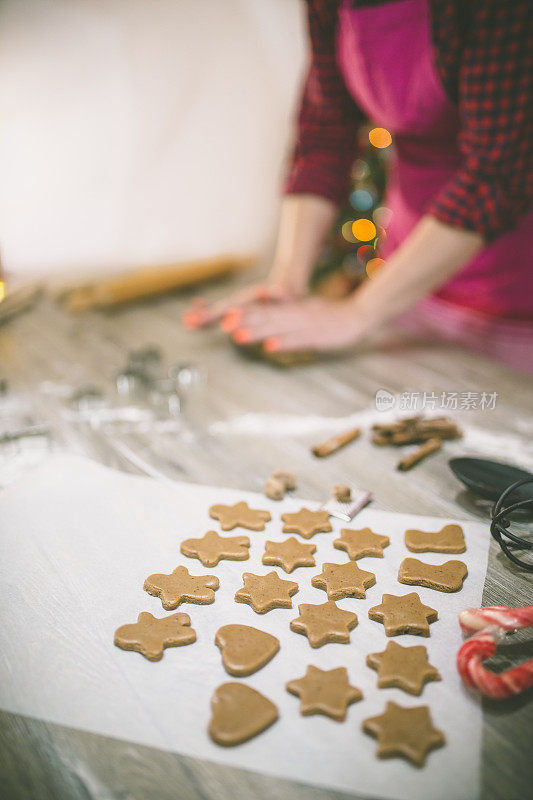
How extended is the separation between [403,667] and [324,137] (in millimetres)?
1226

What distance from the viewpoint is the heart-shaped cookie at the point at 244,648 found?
497 millimetres

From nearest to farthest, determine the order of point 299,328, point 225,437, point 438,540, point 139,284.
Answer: point 438,540 → point 225,437 → point 299,328 → point 139,284

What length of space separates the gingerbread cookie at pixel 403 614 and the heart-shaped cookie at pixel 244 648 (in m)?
0.10

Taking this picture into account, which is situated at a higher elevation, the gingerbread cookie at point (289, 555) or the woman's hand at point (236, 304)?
the woman's hand at point (236, 304)

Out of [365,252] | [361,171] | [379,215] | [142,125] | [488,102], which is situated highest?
[488,102]

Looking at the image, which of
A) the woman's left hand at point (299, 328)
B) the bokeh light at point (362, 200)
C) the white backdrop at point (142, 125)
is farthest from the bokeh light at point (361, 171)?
the woman's left hand at point (299, 328)

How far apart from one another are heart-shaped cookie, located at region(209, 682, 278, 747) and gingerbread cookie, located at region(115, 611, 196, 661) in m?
0.06

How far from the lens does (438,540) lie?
65 cm

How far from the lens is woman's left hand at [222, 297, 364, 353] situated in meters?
1.17

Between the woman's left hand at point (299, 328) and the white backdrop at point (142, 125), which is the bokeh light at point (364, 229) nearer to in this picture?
the white backdrop at point (142, 125)

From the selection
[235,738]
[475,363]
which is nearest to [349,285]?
[475,363]

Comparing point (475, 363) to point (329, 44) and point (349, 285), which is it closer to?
point (329, 44)

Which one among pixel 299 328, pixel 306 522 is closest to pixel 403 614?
pixel 306 522

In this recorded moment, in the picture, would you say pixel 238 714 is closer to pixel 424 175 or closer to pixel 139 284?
pixel 424 175
